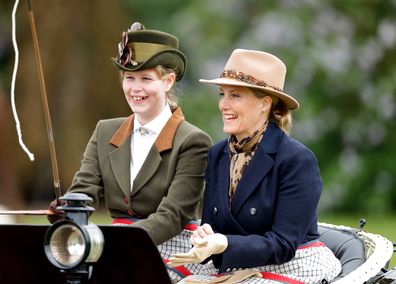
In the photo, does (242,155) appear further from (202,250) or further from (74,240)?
(74,240)

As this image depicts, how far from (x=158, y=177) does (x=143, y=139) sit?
243 millimetres

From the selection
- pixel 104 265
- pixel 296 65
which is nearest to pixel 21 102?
pixel 296 65

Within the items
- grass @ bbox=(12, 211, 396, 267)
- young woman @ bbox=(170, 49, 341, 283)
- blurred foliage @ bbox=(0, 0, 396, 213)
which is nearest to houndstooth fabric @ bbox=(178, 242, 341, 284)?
young woman @ bbox=(170, 49, 341, 283)

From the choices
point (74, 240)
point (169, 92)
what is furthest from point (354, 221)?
point (74, 240)

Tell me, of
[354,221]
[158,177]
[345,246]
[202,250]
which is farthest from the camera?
[354,221]

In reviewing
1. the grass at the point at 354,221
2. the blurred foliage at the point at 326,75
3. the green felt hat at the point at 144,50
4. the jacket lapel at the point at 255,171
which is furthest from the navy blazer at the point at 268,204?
the blurred foliage at the point at 326,75

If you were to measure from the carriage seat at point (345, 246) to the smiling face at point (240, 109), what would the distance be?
0.80 m

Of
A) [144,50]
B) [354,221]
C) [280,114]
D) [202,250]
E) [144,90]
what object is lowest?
[354,221]

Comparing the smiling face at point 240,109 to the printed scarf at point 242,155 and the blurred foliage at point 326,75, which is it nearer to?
the printed scarf at point 242,155

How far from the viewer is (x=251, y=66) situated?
5.33 meters

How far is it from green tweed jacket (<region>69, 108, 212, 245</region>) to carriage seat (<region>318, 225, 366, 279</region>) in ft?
2.38

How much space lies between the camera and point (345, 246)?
5.73 m

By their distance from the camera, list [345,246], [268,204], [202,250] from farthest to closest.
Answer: [345,246] → [268,204] → [202,250]

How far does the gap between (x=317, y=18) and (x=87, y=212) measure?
44.4 ft
